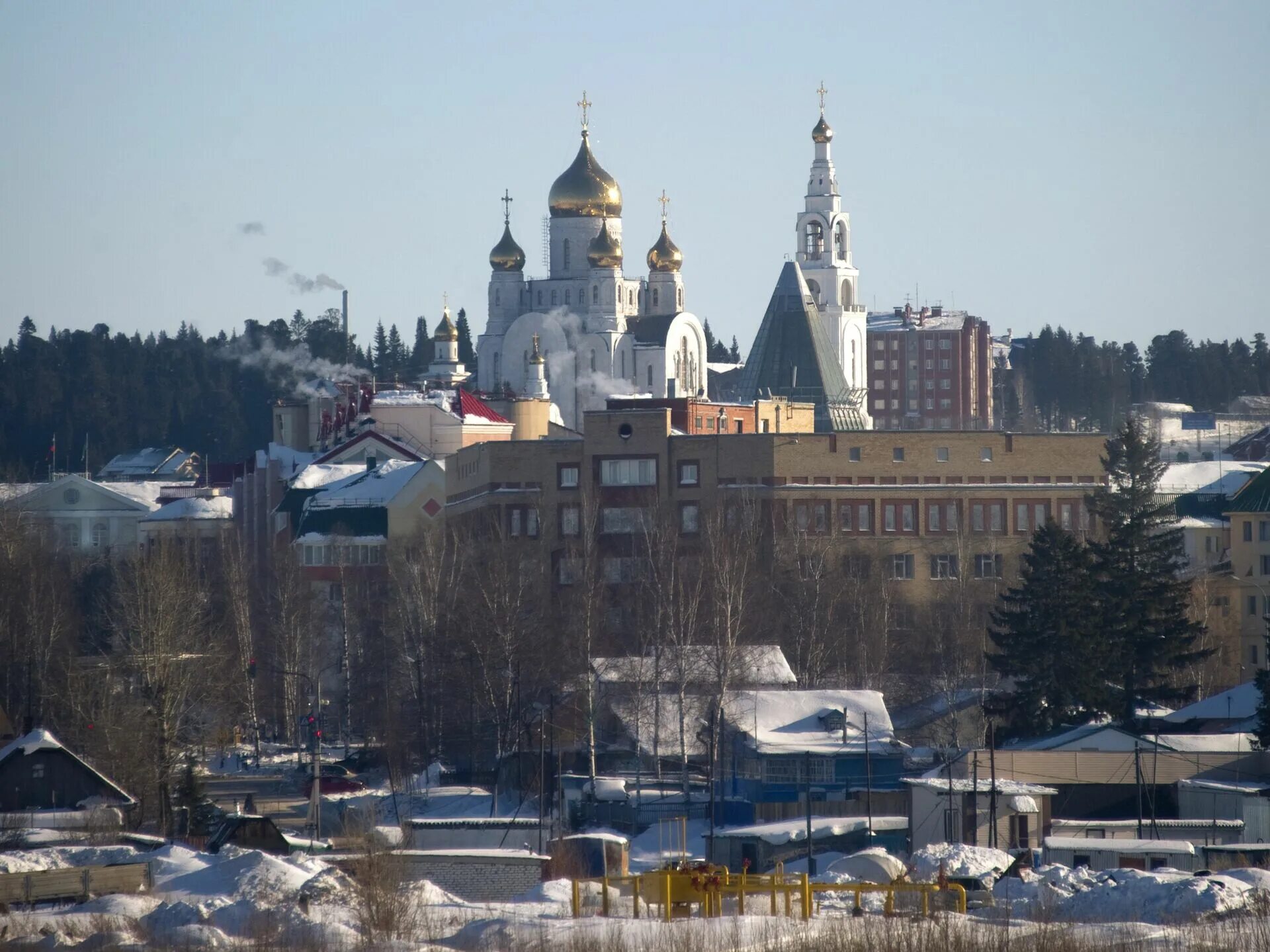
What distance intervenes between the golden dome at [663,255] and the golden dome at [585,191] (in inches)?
175

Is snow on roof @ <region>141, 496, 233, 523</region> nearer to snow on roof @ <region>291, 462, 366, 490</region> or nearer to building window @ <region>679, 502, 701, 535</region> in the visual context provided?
snow on roof @ <region>291, 462, 366, 490</region>

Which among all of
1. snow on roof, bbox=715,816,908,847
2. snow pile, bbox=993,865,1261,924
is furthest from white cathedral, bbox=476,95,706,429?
snow pile, bbox=993,865,1261,924

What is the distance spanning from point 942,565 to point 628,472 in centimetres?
805

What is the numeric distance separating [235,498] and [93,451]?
59302 millimetres

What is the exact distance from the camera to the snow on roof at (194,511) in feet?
326

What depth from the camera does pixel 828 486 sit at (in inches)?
2901

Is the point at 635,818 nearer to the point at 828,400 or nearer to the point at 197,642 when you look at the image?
the point at 197,642

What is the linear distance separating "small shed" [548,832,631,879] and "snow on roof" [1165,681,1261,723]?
17920mm

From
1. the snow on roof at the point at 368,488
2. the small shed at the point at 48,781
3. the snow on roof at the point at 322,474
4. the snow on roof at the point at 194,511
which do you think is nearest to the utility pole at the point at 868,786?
the small shed at the point at 48,781

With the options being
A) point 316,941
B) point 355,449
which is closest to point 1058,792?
point 316,941

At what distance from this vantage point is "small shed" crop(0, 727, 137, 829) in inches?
1880

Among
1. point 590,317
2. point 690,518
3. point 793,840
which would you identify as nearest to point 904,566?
point 690,518

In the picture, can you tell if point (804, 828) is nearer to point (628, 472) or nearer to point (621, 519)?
point (621, 519)

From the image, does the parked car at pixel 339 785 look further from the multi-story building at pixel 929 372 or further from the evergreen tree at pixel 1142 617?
the multi-story building at pixel 929 372
